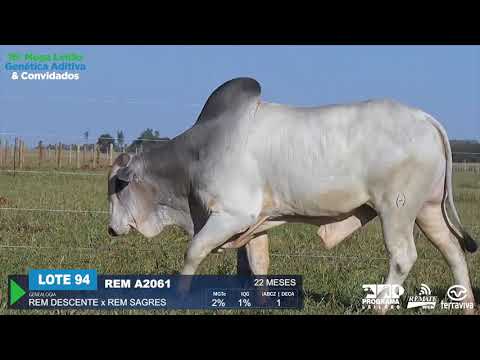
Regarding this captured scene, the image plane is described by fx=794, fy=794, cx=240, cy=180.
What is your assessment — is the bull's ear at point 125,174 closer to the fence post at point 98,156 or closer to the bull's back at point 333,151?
the bull's back at point 333,151

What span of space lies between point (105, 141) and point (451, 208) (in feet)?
10.8

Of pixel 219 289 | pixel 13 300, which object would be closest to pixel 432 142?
pixel 219 289

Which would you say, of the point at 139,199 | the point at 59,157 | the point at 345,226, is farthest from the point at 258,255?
the point at 59,157

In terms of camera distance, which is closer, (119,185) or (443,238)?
(443,238)

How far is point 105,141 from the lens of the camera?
7.15 m

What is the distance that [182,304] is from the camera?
16.5 feet

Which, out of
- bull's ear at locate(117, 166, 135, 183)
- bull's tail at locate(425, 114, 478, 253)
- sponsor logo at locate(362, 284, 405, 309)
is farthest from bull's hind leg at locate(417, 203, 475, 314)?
bull's ear at locate(117, 166, 135, 183)

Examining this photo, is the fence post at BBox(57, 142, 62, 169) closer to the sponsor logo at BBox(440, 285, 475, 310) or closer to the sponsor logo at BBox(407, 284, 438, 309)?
the sponsor logo at BBox(407, 284, 438, 309)

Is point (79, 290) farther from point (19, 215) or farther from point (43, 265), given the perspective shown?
point (19, 215)

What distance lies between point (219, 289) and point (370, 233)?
2.59 m

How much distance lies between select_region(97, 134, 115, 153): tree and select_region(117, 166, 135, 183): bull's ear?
1527mm
